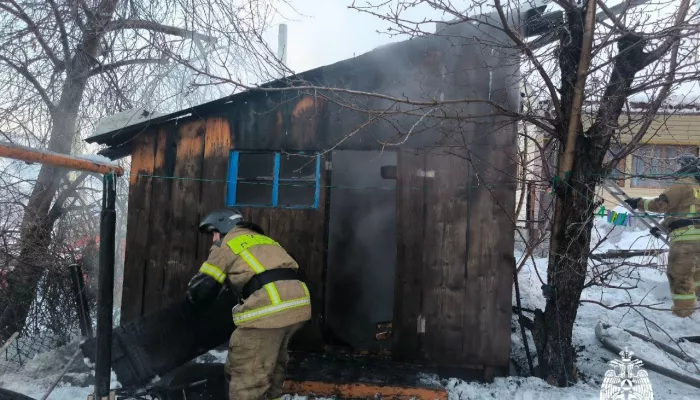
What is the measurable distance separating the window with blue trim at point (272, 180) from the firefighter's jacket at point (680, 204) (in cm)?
487

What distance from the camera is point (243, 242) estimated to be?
405 cm

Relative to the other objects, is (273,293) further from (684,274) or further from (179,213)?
(684,274)

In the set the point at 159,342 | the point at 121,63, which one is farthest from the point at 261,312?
the point at 121,63

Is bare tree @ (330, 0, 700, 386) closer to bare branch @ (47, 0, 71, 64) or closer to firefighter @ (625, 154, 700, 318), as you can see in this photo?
firefighter @ (625, 154, 700, 318)

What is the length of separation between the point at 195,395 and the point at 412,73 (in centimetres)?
439

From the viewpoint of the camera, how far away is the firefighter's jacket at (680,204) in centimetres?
669

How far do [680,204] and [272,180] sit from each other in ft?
20.3

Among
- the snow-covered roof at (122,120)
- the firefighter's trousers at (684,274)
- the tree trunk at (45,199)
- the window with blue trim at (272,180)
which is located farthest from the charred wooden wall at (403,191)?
the firefighter's trousers at (684,274)

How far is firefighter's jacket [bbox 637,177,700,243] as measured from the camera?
21.9 ft

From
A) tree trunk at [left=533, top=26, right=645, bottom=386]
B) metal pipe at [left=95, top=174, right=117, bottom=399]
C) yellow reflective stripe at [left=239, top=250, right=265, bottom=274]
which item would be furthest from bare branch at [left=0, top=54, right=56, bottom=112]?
tree trunk at [left=533, top=26, right=645, bottom=386]

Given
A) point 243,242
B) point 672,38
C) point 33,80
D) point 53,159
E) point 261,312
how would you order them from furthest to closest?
point 33,80, point 672,38, point 243,242, point 261,312, point 53,159

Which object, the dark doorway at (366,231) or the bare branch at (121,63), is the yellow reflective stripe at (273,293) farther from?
the bare branch at (121,63)

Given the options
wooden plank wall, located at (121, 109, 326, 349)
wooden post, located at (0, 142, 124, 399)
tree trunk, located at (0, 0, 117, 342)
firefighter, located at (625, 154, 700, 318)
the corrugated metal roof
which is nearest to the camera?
wooden post, located at (0, 142, 124, 399)

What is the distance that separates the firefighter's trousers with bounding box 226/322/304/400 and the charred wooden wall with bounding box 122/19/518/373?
162 cm
